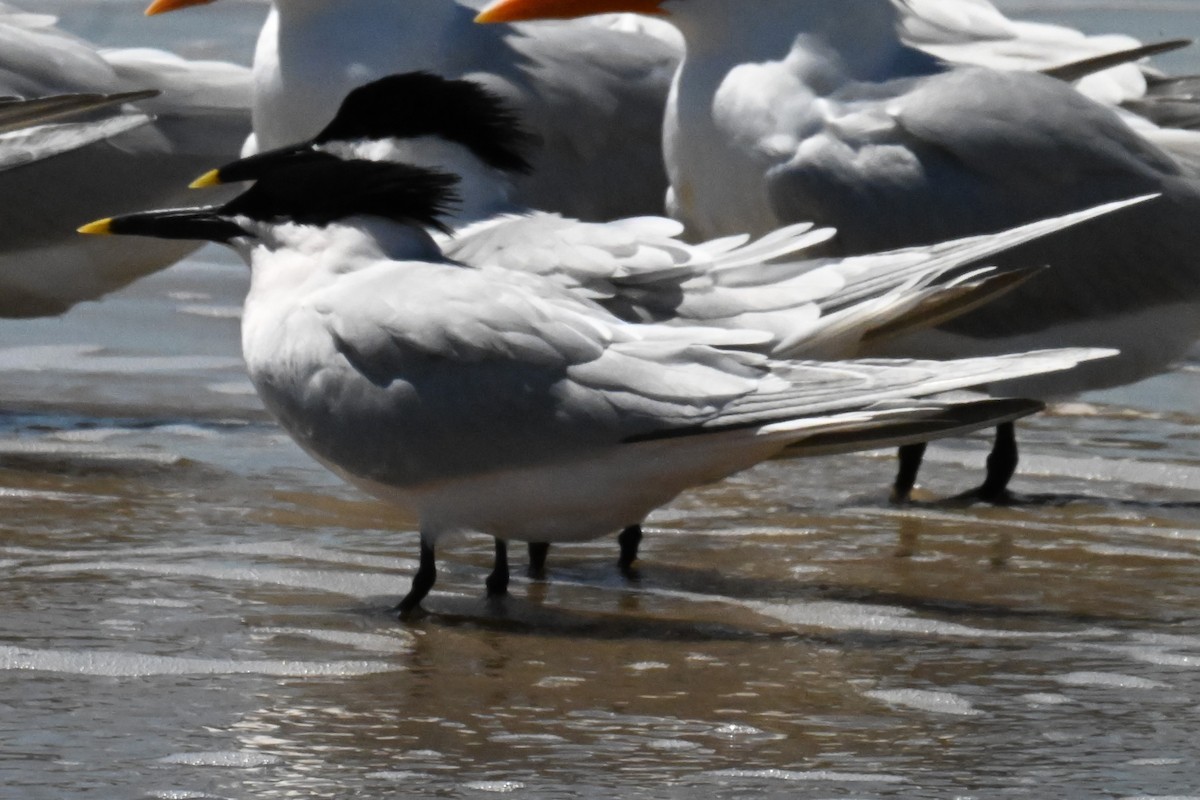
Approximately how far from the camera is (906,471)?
5262mm

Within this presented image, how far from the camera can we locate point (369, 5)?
5.77m

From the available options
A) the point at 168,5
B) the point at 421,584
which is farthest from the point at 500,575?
the point at 168,5

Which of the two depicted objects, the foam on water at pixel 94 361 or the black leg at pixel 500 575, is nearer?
the black leg at pixel 500 575

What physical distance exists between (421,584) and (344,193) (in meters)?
0.73

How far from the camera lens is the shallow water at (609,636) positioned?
3.07 meters

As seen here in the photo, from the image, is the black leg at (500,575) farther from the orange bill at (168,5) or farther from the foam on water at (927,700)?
the orange bill at (168,5)

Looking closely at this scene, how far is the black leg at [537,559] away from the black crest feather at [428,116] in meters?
0.72

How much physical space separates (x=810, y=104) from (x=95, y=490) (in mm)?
1818

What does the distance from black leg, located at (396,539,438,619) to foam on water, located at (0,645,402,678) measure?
371 millimetres

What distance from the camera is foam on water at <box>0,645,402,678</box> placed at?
3.55 metres

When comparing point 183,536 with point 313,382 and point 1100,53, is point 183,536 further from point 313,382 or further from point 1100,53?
point 1100,53

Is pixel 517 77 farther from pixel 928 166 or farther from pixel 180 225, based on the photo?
pixel 180 225

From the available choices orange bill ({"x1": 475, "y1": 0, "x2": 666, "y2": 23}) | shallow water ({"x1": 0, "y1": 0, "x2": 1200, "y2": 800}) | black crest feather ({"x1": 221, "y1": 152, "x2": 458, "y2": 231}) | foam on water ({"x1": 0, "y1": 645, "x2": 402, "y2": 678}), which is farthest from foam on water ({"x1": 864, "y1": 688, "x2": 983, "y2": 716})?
orange bill ({"x1": 475, "y1": 0, "x2": 666, "y2": 23})

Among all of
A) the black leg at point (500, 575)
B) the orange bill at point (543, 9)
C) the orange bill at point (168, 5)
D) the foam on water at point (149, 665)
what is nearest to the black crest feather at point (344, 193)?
the black leg at point (500, 575)
